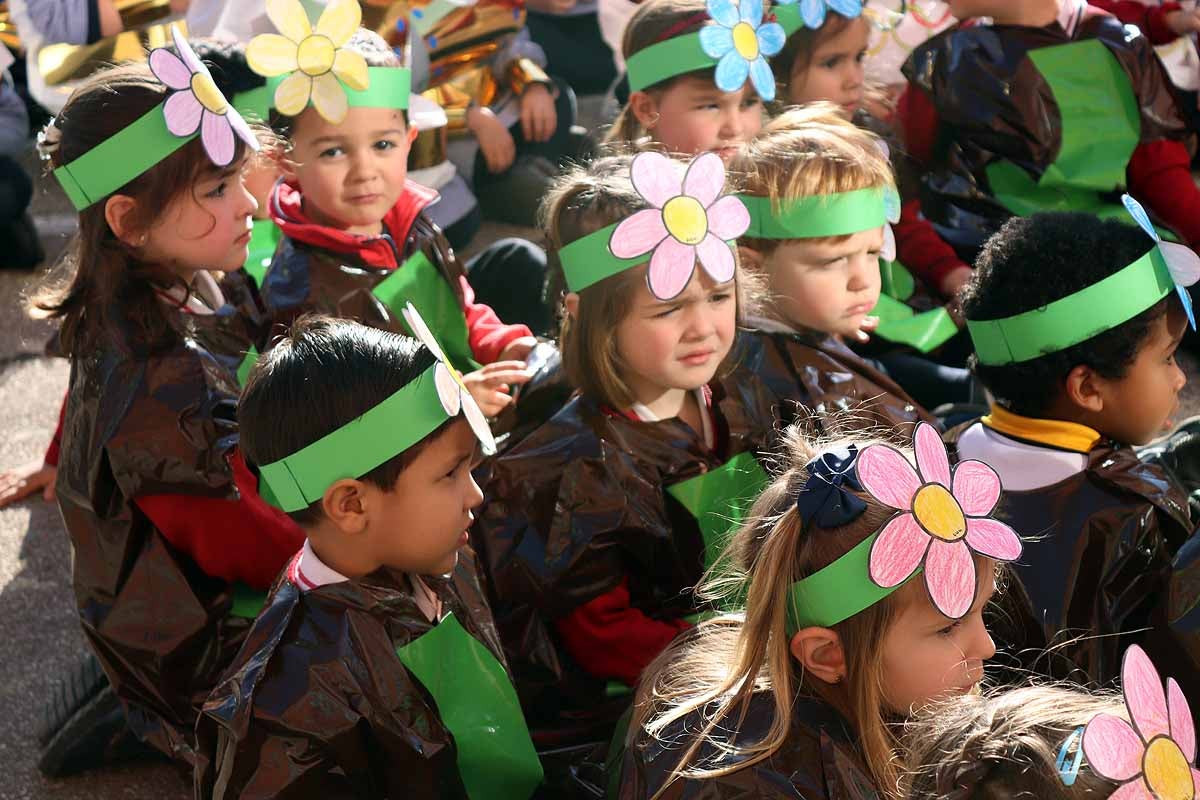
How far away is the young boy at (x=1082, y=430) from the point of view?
1.73 metres

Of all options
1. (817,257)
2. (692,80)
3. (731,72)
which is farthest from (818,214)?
(692,80)

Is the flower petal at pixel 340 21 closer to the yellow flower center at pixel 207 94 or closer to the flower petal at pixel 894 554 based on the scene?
the yellow flower center at pixel 207 94

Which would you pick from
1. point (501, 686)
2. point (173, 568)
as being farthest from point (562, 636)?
point (173, 568)

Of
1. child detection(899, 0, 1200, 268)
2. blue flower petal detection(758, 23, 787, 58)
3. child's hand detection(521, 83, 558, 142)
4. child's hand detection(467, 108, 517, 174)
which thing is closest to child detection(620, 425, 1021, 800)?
blue flower petal detection(758, 23, 787, 58)

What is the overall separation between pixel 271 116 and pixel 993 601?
4.99ft

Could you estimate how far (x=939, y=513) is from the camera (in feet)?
4.23

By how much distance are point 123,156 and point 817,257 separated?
105 centimetres

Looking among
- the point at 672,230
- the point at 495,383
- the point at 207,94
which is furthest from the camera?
the point at 495,383

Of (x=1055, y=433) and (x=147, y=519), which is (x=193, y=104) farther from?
(x=1055, y=433)

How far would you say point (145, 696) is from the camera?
1.94 m

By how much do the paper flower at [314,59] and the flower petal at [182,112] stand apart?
10.8 inches

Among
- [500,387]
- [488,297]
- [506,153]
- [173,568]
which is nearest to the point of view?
[173,568]

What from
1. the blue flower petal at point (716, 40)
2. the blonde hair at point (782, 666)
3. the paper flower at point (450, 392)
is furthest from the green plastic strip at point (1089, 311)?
the blue flower petal at point (716, 40)

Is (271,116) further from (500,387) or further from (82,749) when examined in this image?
(82,749)
